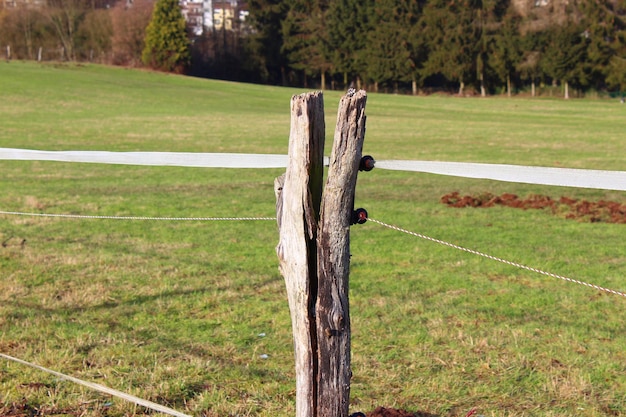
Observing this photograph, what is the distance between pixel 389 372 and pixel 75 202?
8385mm

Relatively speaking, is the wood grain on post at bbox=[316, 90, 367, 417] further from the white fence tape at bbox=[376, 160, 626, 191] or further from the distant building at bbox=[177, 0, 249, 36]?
the distant building at bbox=[177, 0, 249, 36]

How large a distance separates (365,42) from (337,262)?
2541 inches

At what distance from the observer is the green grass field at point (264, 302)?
468cm

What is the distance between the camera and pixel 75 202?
12141 mm

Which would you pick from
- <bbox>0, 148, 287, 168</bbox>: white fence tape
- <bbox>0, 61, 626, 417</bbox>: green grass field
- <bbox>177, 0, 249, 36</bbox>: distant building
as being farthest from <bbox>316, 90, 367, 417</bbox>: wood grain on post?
<bbox>177, 0, 249, 36</bbox>: distant building

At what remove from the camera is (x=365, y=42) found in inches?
2594

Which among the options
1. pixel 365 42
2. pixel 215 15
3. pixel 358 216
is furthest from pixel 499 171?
pixel 215 15

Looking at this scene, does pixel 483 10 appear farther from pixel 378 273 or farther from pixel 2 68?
pixel 378 273

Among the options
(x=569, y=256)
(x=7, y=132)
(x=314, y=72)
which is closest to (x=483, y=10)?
(x=314, y=72)

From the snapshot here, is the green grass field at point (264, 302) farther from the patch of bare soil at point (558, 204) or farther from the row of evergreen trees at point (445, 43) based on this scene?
the row of evergreen trees at point (445, 43)

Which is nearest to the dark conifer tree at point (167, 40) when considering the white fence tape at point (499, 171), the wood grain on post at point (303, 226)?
the white fence tape at point (499, 171)

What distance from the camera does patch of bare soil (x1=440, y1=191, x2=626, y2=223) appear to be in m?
11.3

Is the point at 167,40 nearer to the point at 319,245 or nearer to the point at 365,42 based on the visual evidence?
the point at 365,42

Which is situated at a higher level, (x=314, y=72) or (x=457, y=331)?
(x=314, y=72)
